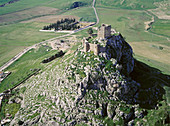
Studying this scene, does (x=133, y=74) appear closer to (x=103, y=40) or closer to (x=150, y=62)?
(x=103, y=40)

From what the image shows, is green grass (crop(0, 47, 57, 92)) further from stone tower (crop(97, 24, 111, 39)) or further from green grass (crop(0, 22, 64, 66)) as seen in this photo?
stone tower (crop(97, 24, 111, 39))

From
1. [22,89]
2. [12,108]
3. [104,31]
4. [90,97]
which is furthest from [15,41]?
[90,97]

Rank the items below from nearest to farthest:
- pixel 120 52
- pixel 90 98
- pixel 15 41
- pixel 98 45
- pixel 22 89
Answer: pixel 90 98, pixel 98 45, pixel 120 52, pixel 22 89, pixel 15 41

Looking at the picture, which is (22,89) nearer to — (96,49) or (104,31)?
(96,49)

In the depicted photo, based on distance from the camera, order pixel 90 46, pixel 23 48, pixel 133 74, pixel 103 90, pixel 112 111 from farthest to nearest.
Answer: pixel 23 48 → pixel 133 74 → pixel 90 46 → pixel 103 90 → pixel 112 111

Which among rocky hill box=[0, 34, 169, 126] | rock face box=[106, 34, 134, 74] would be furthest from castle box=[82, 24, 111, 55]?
rock face box=[106, 34, 134, 74]

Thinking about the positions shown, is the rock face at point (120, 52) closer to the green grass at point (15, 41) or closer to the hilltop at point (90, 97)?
the hilltop at point (90, 97)

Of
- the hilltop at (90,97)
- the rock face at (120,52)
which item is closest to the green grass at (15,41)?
the hilltop at (90,97)

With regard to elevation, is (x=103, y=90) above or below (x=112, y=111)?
above

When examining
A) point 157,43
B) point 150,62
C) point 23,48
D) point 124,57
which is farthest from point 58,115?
point 157,43
